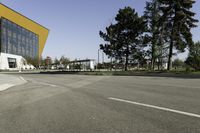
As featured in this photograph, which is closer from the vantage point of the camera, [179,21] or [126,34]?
[179,21]

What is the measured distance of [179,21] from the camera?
123 ft

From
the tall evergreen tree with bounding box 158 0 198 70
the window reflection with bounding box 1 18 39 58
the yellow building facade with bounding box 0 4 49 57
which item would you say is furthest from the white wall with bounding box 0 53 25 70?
the tall evergreen tree with bounding box 158 0 198 70

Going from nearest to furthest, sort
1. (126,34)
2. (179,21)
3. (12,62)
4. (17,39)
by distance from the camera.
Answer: (179,21), (126,34), (12,62), (17,39)

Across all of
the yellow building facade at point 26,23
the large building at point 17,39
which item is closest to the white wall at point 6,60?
the large building at point 17,39

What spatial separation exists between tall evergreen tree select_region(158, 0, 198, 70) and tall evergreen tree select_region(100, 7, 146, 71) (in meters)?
8.33

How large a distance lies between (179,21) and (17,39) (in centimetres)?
7571

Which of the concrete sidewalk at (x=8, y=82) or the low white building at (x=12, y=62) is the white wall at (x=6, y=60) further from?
the concrete sidewalk at (x=8, y=82)

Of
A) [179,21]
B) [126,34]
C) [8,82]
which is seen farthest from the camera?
[126,34]

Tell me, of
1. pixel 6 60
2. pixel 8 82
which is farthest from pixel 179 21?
pixel 6 60

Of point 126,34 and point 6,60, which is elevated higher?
point 126,34

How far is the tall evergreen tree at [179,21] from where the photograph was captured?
3762 cm

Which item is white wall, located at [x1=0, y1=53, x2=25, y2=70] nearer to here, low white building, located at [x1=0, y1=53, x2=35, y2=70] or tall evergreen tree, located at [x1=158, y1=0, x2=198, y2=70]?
low white building, located at [x1=0, y1=53, x2=35, y2=70]

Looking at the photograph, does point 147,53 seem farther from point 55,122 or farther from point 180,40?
point 55,122

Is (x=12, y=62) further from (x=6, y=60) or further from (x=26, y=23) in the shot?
(x=26, y=23)
